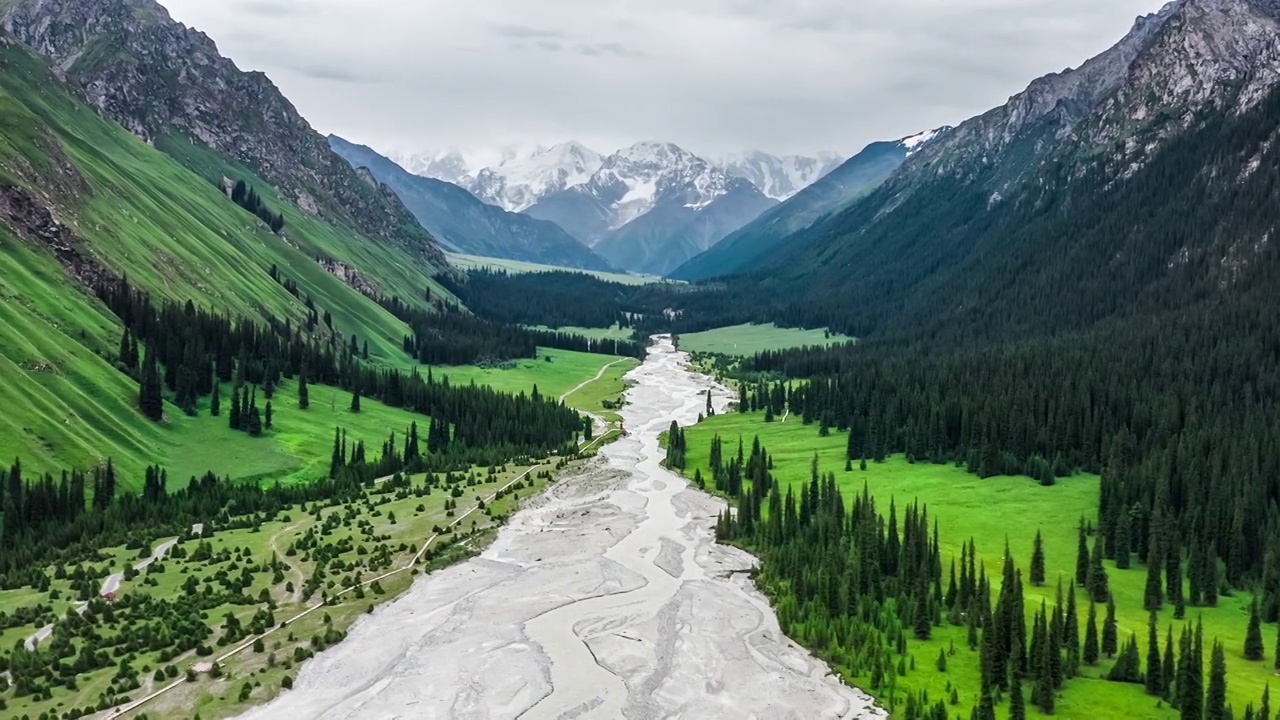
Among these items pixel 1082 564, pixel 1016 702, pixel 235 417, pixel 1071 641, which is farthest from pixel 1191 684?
pixel 235 417

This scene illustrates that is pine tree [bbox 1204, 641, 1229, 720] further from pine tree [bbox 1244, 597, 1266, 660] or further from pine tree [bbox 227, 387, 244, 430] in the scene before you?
pine tree [bbox 227, 387, 244, 430]

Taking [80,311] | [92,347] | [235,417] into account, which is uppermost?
[80,311]

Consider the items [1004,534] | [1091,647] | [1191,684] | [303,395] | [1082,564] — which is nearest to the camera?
[1191,684]

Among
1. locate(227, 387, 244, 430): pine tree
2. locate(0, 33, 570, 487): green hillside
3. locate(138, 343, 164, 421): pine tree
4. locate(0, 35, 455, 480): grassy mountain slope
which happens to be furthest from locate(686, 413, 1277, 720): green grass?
locate(138, 343, 164, 421): pine tree

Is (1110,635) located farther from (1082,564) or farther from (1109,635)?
(1082,564)

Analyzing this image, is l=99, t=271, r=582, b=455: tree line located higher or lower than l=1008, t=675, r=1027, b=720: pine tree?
higher

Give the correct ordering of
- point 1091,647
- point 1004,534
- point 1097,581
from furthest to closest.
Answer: point 1004,534, point 1097,581, point 1091,647

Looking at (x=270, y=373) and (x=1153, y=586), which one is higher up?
(x=270, y=373)

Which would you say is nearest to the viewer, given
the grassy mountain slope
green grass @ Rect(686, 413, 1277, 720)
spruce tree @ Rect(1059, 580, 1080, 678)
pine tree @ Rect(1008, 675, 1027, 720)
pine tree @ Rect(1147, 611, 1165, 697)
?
pine tree @ Rect(1008, 675, 1027, 720)
